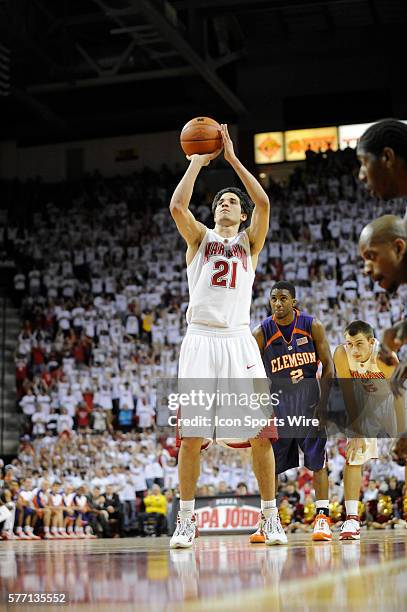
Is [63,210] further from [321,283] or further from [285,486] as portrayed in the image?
[285,486]

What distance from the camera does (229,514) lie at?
11906mm

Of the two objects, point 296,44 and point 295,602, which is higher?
point 296,44

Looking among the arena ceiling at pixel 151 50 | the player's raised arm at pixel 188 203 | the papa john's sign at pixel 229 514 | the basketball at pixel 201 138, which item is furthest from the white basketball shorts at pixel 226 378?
the arena ceiling at pixel 151 50

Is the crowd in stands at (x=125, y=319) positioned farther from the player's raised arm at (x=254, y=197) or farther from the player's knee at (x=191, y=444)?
the player's raised arm at (x=254, y=197)

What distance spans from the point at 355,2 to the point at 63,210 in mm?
A: 9336

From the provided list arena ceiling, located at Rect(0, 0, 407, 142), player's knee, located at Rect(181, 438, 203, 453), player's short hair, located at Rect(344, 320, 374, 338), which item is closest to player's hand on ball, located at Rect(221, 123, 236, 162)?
player's knee, located at Rect(181, 438, 203, 453)

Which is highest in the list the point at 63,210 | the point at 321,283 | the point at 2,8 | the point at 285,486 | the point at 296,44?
the point at 296,44

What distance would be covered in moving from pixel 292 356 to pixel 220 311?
1510 mm

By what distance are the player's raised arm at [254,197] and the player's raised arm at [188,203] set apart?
5.7 inches

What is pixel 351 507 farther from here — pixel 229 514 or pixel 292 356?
pixel 229 514

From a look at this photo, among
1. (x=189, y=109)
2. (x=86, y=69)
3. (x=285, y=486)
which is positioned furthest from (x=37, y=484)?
(x=189, y=109)

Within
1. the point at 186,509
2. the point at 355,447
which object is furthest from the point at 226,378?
the point at 355,447

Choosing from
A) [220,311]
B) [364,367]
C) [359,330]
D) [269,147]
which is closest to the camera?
[220,311]

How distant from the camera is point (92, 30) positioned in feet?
66.7
